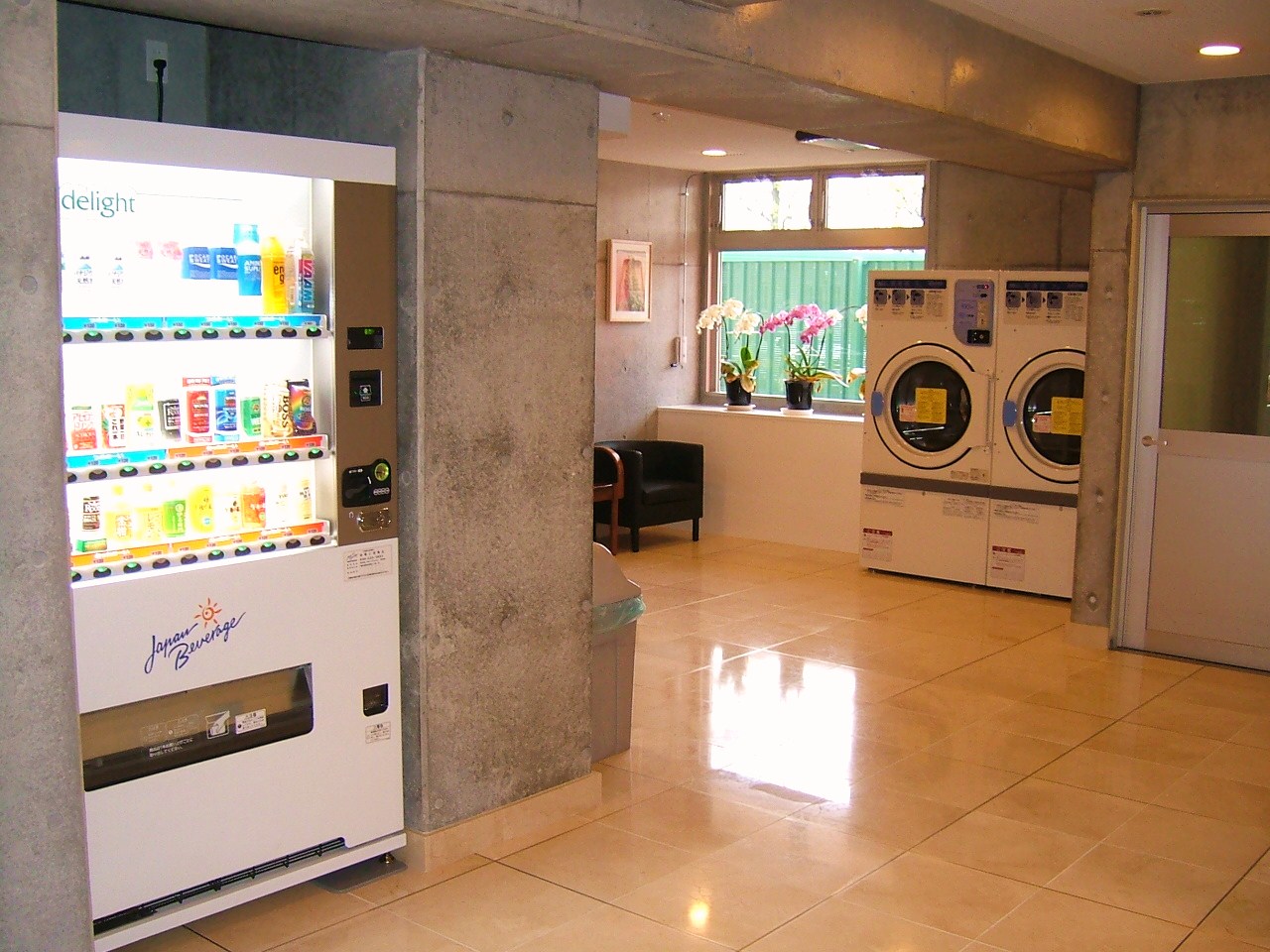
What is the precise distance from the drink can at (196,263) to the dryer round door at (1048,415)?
5375 millimetres

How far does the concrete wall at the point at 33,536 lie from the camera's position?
247 cm

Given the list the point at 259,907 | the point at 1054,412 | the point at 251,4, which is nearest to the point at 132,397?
the point at 251,4

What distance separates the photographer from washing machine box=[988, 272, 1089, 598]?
7.41 m

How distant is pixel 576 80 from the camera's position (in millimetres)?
4043

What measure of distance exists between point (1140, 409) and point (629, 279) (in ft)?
14.4

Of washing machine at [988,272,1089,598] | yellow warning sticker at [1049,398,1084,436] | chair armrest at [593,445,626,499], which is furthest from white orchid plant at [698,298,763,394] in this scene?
yellow warning sticker at [1049,398,1084,436]

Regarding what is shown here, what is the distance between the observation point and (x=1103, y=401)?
6578 mm

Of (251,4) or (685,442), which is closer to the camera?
(251,4)

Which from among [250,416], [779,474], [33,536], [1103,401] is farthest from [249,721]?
[779,474]

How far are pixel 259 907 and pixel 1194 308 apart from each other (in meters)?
5.11

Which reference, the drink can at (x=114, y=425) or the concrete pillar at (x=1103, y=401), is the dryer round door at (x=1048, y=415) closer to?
the concrete pillar at (x=1103, y=401)

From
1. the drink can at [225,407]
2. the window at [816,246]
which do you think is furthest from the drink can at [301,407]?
the window at [816,246]

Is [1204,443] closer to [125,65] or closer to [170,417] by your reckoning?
[170,417]

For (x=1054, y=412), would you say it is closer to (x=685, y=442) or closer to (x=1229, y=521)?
(x=1229, y=521)
